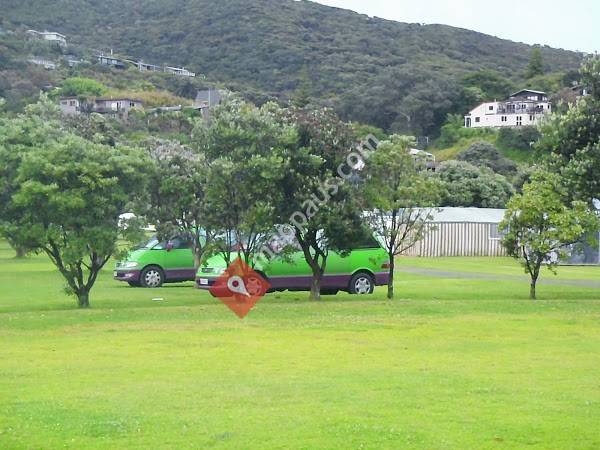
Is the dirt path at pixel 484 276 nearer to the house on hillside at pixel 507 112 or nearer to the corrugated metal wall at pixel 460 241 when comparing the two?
the corrugated metal wall at pixel 460 241

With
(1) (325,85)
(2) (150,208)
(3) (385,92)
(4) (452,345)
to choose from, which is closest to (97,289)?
(2) (150,208)

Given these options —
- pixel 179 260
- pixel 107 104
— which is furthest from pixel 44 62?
pixel 179 260

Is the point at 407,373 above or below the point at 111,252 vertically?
below

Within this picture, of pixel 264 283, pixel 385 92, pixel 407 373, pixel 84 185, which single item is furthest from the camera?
pixel 385 92

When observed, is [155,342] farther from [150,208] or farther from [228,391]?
[150,208]

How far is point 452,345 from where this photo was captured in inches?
606

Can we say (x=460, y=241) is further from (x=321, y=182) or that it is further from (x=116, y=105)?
(x=116, y=105)

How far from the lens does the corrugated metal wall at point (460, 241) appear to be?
5319 cm

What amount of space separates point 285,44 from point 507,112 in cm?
4928

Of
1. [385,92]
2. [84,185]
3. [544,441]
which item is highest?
[385,92]

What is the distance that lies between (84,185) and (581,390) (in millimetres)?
13145

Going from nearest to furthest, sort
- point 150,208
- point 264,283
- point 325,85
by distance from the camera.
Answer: point 264,283, point 150,208, point 325,85

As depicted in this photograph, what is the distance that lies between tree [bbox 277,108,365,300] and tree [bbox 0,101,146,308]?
3610mm

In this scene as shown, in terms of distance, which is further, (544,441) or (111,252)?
(111,252)
